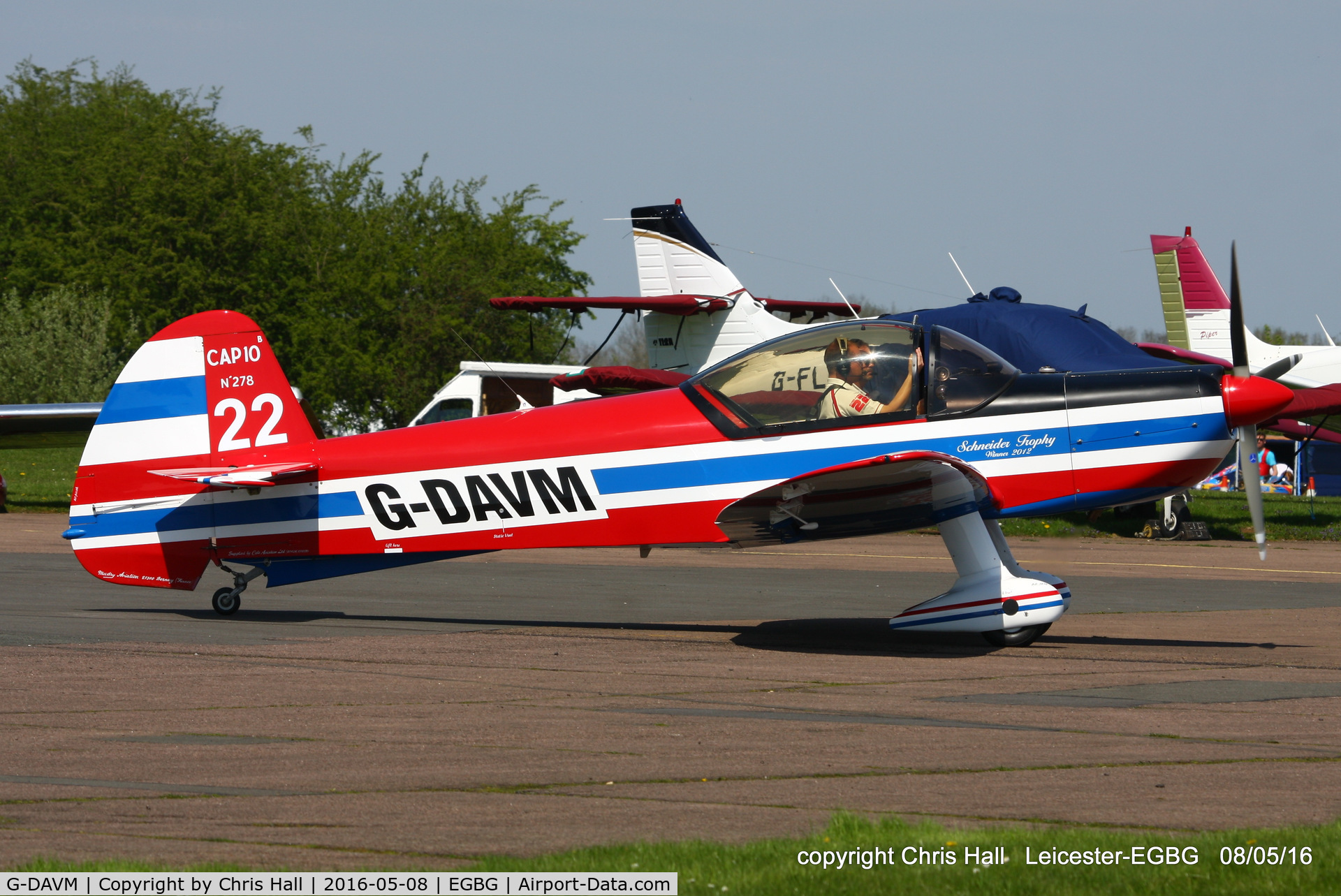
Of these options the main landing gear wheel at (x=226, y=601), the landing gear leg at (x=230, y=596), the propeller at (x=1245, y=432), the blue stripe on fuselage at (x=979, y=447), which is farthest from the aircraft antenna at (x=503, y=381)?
the propeller at (x=1245, y=432)

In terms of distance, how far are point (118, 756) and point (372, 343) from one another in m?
43.5

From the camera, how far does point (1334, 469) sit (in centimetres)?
3638

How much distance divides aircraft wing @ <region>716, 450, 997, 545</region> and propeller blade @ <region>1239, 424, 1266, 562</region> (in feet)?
6.11

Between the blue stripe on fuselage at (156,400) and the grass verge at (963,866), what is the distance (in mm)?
Result: 7665

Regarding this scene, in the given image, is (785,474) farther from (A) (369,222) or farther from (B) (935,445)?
(A) (369,222)

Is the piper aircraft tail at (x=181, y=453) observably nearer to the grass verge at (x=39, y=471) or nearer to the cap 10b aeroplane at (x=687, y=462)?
the cap 10b aeroplane at (x=687, y=462)

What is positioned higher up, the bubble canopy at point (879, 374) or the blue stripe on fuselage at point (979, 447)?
the bubble canopy at point (879, 374)

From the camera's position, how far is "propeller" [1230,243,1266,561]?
31.1 ft

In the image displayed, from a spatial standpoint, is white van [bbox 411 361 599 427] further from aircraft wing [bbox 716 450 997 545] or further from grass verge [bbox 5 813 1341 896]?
grass verge [bbox 5 813 1341 896]

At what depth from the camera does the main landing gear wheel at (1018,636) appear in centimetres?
983

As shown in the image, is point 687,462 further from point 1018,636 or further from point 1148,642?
point 1148,642

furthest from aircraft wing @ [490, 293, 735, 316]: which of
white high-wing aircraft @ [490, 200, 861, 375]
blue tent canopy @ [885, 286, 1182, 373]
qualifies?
blue tent canopy @ [885, 286, 1182, 373]

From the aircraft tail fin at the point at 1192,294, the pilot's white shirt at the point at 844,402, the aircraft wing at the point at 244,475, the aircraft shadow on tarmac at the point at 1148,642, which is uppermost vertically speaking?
the aircraft tail fin at the point at 1192,294

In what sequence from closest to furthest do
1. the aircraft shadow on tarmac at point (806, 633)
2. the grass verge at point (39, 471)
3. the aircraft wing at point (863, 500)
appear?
the aircraft wing at point (863, 500), the aircraft shadow on tarmac at point (806, 633), the grass verge at point (39, 471)
